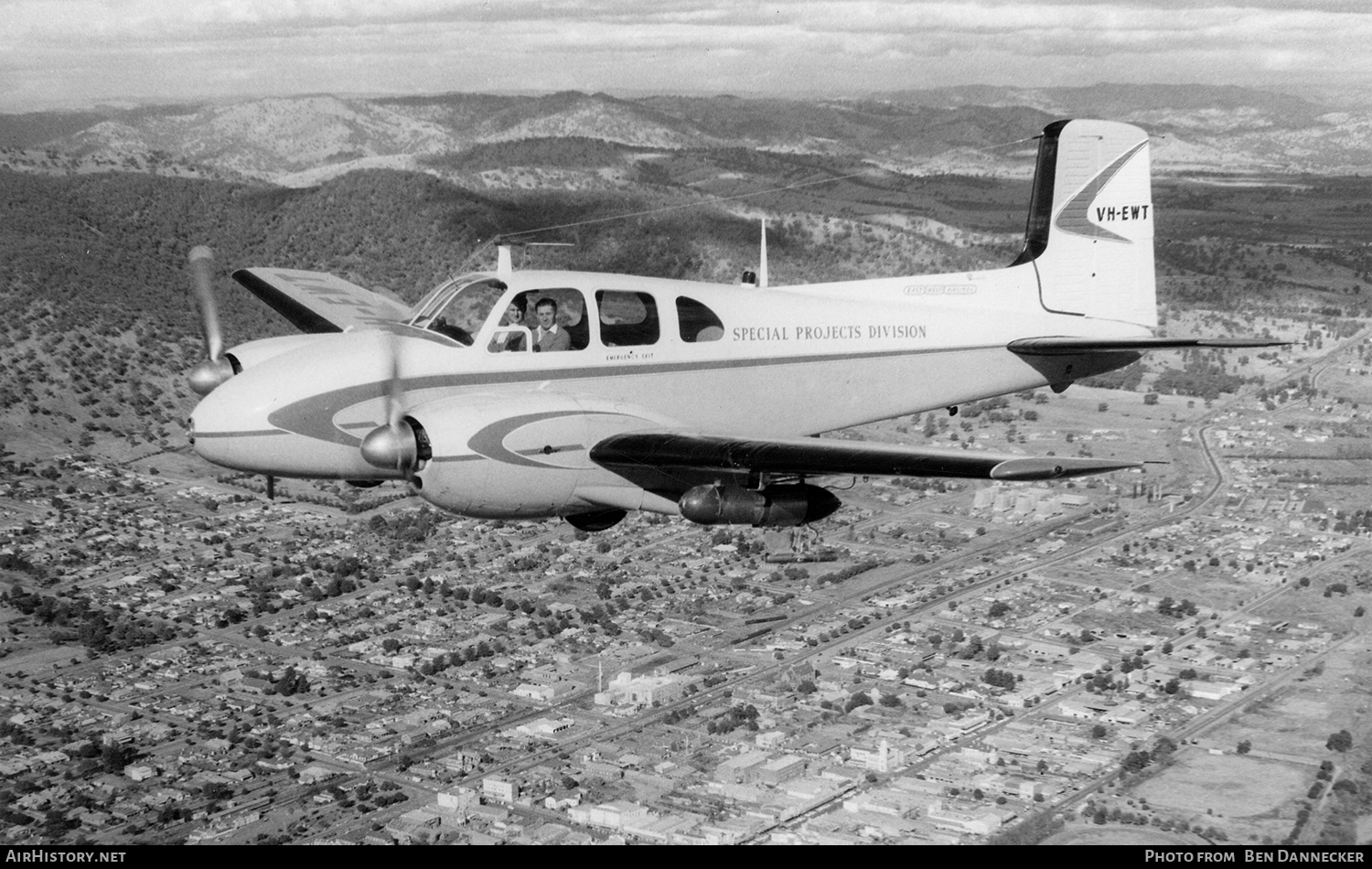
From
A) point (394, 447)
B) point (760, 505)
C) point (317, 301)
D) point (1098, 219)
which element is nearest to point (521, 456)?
point (394, 447)

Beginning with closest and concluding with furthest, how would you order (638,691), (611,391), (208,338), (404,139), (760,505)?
1. (760,505)
2. (611,391)
3. (208,338)
4. (638,691)
5. (404,139)

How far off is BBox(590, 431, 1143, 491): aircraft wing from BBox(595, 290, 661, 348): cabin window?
62.4 inches

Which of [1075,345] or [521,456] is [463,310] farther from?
[1075,345]

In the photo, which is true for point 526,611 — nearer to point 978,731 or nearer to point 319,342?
point 978,731

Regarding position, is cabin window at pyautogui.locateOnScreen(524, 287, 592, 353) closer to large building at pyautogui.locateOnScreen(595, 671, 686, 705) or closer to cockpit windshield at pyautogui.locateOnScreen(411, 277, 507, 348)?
cockpit windshield at pyautogui.locateOnScreen(411, 277, 507, 348)

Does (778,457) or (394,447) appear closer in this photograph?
(394,447)

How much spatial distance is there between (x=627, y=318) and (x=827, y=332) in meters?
3.94

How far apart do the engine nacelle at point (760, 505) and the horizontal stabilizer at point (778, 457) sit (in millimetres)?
335

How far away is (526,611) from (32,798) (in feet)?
50.9

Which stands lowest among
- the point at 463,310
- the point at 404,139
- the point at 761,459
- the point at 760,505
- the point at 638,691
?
the point at 638,691

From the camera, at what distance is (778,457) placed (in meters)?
17.4

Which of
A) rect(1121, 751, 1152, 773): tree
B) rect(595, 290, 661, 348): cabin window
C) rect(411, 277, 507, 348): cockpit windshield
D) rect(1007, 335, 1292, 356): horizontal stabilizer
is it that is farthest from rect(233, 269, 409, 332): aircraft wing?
rect(1121, 751, 1152, 773): tree

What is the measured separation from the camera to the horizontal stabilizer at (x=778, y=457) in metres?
16.3

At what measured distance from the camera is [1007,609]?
43875 mm
